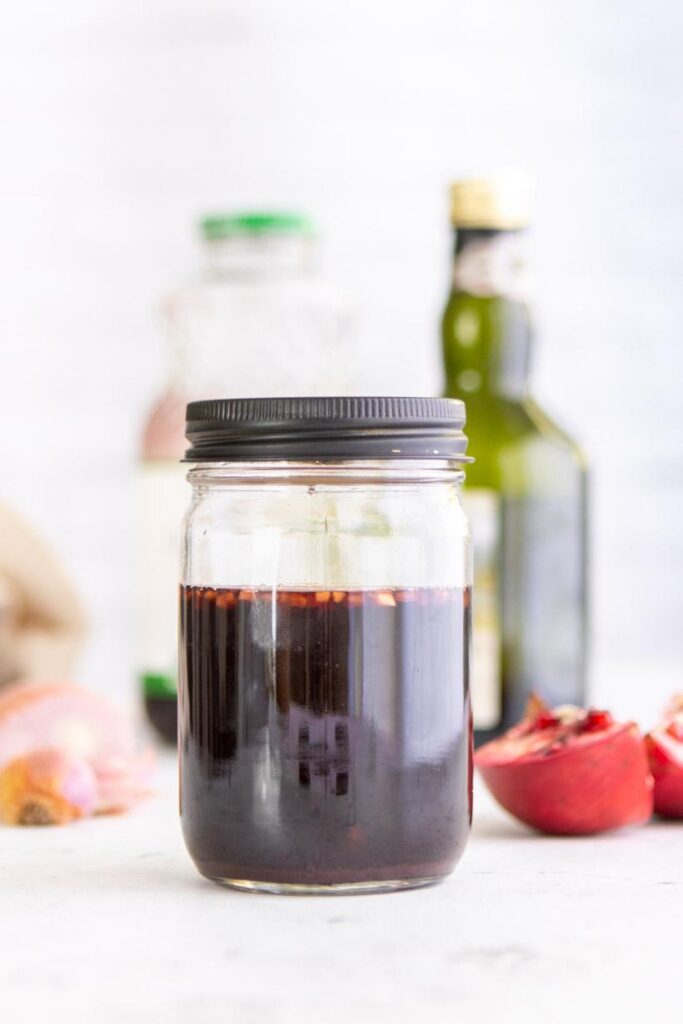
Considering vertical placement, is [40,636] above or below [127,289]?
below

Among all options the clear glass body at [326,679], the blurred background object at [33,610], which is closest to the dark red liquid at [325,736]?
the clear glass body at [326,679]

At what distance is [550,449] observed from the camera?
1.36 metres

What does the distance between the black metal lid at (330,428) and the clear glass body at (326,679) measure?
0.02 metres

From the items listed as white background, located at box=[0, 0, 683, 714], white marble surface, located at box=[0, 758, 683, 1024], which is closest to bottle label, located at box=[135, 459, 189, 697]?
white marble surface, located at box=[0, 758, 683, 1024]

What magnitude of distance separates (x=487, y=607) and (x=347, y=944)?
67cm

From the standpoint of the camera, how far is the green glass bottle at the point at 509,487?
4.38 feet

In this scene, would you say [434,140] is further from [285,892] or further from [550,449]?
[285,892]

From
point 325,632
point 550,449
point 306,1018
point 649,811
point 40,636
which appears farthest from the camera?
point 40,636

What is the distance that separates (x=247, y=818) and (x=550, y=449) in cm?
67

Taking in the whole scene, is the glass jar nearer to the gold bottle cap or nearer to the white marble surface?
the white marble surface

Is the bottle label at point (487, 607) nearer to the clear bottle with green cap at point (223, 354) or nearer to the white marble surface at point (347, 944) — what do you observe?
the clear bottle with green cap at point (223, 354)

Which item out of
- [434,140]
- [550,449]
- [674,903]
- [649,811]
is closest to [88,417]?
[434,140]

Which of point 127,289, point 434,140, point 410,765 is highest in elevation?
point 434,140

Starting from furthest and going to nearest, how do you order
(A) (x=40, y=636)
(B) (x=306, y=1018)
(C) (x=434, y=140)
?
1. (C) (x=434, y=140)
2. (A) (x=40, y=636)
3. (B) (x=306, y=1018)
